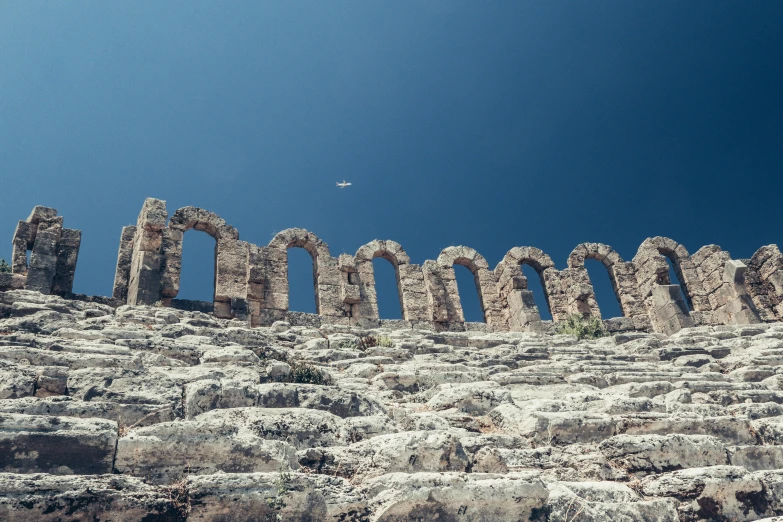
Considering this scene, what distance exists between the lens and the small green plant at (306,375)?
614 cm

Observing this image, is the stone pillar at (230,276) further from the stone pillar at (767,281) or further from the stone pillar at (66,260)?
the stone pillar at (767,281)

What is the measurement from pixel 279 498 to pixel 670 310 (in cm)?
1694

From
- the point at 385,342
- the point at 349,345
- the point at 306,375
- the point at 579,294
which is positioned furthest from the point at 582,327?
the point at 306,375

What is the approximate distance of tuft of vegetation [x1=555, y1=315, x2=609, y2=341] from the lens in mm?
16312

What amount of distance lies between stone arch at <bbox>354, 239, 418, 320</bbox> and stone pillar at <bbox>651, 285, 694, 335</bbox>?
8.00 metres

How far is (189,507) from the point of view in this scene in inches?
134

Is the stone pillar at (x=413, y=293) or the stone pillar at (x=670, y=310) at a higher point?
the stone pillar at (x=413, y=293)

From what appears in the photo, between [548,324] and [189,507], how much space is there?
16.0 m

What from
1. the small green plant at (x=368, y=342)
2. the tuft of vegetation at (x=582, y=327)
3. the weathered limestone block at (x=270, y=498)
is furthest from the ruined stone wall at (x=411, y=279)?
the weathered limestone block at (x=270, y=498)

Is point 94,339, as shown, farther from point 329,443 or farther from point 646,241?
Result: point 646,241

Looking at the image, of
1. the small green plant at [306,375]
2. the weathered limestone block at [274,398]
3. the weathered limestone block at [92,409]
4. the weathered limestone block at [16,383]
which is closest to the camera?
the weathered limestone block at [92,409]

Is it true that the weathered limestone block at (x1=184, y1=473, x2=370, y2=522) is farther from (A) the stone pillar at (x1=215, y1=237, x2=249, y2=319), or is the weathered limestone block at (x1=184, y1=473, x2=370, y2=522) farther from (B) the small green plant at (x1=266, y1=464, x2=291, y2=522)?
(A) the stone pillar at (x1=215, y1=237, x2=249, y2=319)

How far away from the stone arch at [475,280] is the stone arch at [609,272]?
9.76 ft

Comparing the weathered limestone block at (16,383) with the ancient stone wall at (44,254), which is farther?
the ancient stone wall at (44,254)
